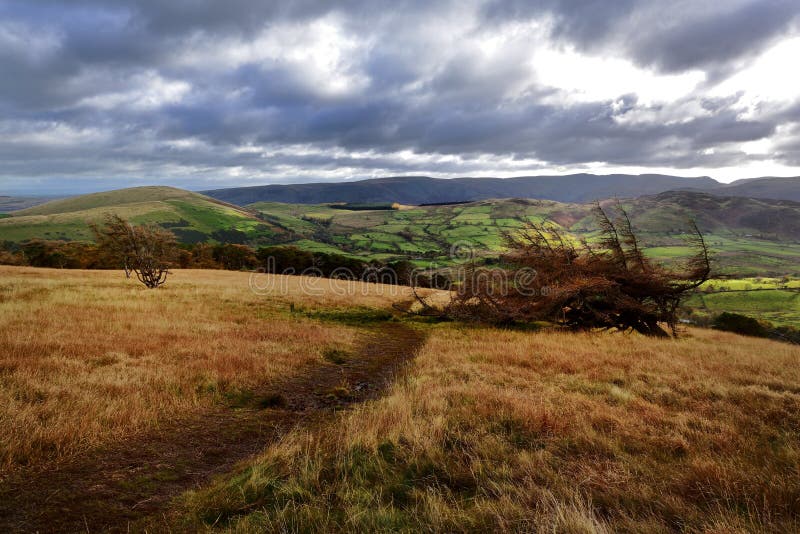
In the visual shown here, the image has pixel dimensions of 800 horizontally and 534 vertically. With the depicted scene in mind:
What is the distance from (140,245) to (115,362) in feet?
83.4

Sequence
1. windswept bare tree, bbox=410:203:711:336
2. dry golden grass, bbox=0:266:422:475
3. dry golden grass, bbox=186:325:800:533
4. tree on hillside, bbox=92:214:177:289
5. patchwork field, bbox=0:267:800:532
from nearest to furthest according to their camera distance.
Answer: dry golden grass, bbox=186:325:800:533, patchwork field, bbox=0:267:800:532, dry golden grass, bbox=0:266:422:475, windswept bare tree, bbox=410:203:711:336, tree on hillside, bbox=92:214:177:289

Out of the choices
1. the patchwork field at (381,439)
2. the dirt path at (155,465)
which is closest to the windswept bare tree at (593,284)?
the patchwork field at (381,439)

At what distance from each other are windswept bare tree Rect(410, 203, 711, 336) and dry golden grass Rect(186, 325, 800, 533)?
9429 millimetres

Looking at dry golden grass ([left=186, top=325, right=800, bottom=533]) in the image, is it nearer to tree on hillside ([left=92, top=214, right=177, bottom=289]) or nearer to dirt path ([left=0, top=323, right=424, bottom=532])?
dirt path ([left=0, top=323, right=424, bottom=532])

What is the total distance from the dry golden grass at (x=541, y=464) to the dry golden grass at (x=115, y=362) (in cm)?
299

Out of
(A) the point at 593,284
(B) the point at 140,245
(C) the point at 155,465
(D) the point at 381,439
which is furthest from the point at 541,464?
(B) the point at 140,245

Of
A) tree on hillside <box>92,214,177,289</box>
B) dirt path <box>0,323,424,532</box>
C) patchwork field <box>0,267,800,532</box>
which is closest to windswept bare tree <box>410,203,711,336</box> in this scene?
patchwork field <box>0,267,800,532</box>

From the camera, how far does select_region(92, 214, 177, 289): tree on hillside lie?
2873 cm

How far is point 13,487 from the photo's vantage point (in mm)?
4430

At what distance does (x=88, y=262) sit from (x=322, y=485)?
3118 inches

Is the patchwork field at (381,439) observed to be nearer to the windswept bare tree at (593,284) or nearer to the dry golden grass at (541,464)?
the dry golden grass at (541,464)

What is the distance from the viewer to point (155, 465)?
210 inches

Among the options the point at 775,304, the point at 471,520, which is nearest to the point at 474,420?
the point at 471,520

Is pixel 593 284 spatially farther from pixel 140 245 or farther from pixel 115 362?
pixel 140 245
